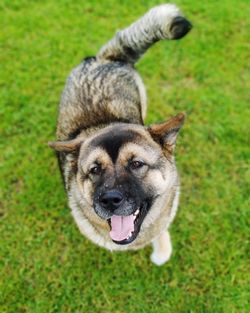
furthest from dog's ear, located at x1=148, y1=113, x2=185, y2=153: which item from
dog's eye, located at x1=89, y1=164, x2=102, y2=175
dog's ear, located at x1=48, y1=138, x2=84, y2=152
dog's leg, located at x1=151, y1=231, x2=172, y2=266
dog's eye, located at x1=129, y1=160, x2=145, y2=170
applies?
dog's leg, located at x1=151, y1=231, x2=172, y2=266

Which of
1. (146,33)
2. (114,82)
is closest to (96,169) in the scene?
(114,82)

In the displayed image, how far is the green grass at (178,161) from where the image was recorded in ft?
13.9

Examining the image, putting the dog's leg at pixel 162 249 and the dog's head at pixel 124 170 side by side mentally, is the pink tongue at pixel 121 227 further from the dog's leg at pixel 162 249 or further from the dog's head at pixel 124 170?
the dog's leg at pixel 162 249

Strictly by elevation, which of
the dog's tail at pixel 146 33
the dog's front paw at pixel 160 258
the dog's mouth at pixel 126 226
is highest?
the dog's tail at pixel 146 33

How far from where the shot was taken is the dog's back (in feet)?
13.3

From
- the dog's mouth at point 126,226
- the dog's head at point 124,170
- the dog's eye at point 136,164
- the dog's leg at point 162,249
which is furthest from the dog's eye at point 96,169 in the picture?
the dog's leg at point 162,249

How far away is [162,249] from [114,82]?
5.43 ft

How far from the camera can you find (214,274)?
4.30 metres

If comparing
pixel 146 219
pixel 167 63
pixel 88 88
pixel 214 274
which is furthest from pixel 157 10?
pixel 214 274

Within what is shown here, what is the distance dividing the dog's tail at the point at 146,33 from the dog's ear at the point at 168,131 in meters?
1.21

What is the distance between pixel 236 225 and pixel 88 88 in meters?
2.04

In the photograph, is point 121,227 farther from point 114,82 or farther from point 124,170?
point 114,82

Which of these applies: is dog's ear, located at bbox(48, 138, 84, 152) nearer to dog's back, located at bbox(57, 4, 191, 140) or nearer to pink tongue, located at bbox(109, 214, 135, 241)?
dog's back, located at bbox(57, 4, 191, 140)

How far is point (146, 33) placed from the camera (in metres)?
4.32
